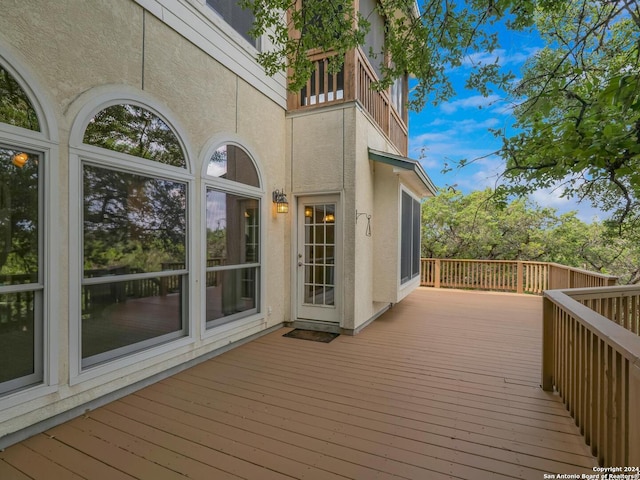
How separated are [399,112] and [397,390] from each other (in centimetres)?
690

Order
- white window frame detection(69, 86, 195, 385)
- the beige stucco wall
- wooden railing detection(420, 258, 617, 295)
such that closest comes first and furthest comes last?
1. white window frame detection(69, 86, 195, 385)
2. the beige stucco wall
3. wooden railing detection(420, 258, 617, 295)

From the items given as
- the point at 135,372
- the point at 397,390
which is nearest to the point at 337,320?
the point at 397,390

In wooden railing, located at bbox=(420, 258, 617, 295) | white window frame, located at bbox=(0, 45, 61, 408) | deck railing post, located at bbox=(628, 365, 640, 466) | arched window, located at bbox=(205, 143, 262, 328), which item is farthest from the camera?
wooden railing, located at bbox=(420, 258, 617, 295)

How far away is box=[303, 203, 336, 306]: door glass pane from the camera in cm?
490

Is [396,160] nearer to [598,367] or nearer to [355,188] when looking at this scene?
[355,188]

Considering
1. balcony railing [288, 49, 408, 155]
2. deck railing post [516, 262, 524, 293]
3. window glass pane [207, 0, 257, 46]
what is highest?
window glass pane [207, 0, 257, 46]

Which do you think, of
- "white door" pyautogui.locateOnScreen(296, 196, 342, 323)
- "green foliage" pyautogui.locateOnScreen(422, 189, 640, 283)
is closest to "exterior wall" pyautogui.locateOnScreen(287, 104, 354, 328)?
"white door" pyautogui.locateOnScreen(296, 196, 342, 323)

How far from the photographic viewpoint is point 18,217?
84.5 inches

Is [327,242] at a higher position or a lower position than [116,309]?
higher

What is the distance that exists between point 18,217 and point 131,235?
800mm

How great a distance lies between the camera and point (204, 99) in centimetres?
357

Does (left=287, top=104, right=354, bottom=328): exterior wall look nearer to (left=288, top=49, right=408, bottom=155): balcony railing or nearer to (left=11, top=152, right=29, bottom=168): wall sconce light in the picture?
(left=288, top=49, right=408, bottom=155): balcony railing

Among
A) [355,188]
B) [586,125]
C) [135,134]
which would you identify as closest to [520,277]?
[355,188]

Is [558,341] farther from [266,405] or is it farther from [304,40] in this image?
[304,40]
